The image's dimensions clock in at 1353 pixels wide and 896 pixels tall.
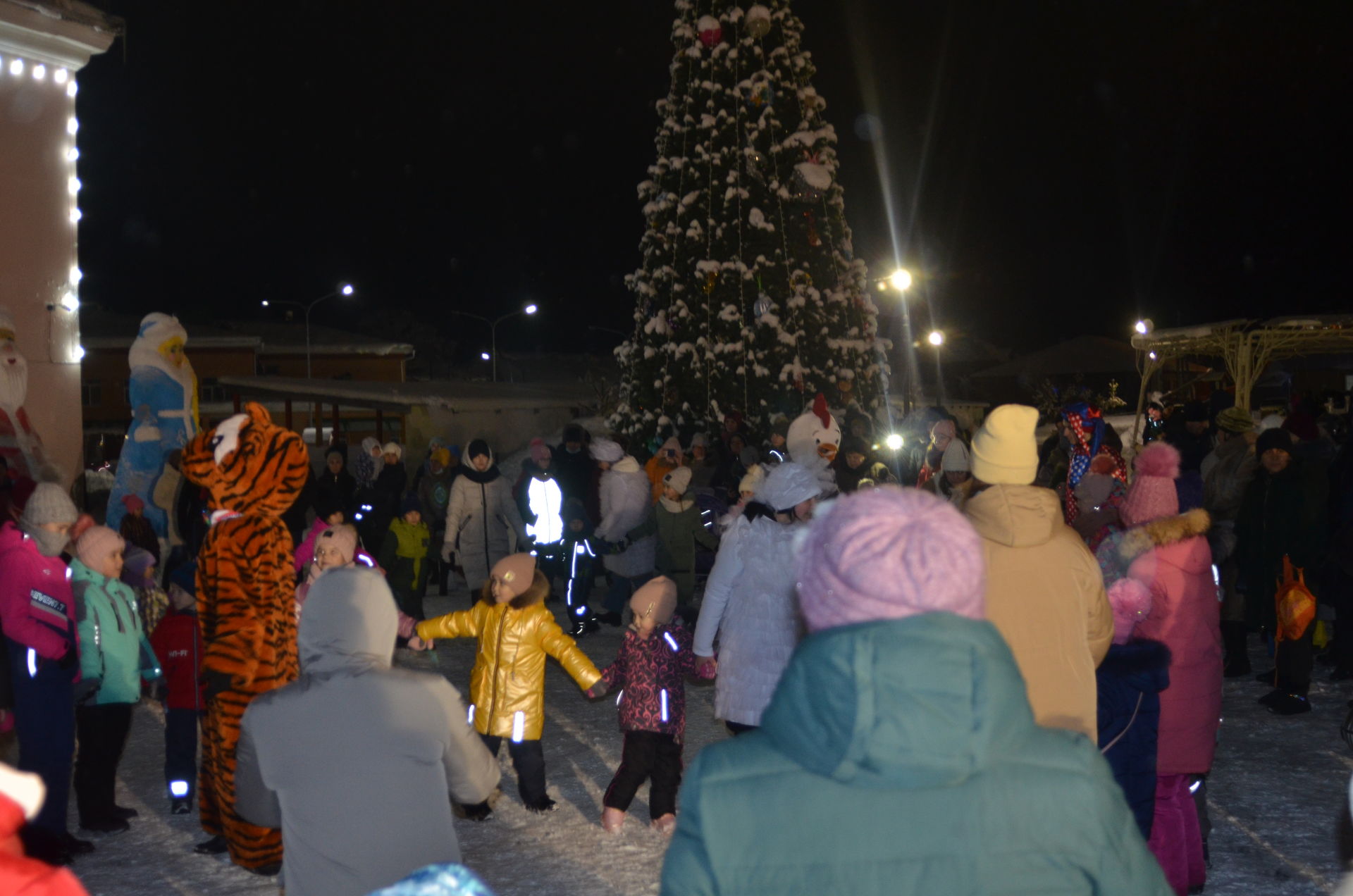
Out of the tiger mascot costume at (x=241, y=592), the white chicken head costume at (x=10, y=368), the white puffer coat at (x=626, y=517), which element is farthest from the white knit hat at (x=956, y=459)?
the white chicken head costume at (x=10, y=368)

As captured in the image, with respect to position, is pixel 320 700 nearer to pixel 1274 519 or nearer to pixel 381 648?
pixel 381 648

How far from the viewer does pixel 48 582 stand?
531cm

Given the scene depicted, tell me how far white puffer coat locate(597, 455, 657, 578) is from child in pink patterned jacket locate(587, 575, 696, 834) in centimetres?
436

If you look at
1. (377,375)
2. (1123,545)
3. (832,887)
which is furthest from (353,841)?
(377,375)

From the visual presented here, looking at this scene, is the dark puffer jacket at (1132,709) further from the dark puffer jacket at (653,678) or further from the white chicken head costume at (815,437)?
the white chicken head costume at (815,437)

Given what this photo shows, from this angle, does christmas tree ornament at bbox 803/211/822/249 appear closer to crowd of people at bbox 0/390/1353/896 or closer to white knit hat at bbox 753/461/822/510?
crowd of people at bbox 0/390/1353/896

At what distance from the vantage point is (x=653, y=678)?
5.86 m

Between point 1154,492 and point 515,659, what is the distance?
10.1 feet

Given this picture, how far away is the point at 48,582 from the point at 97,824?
1340mm

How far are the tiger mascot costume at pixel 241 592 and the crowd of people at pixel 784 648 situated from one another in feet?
0.73

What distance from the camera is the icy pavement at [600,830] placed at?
16.9 feet

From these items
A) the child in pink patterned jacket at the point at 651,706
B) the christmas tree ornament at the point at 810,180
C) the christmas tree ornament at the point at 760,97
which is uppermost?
the christmas tree ornament at the point at 760,97

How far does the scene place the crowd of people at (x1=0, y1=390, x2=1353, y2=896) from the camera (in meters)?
1.85

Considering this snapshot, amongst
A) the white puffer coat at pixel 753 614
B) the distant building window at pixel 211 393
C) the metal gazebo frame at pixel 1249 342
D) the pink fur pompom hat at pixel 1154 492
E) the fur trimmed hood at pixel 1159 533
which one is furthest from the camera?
the distant building window at pixel 211 393
